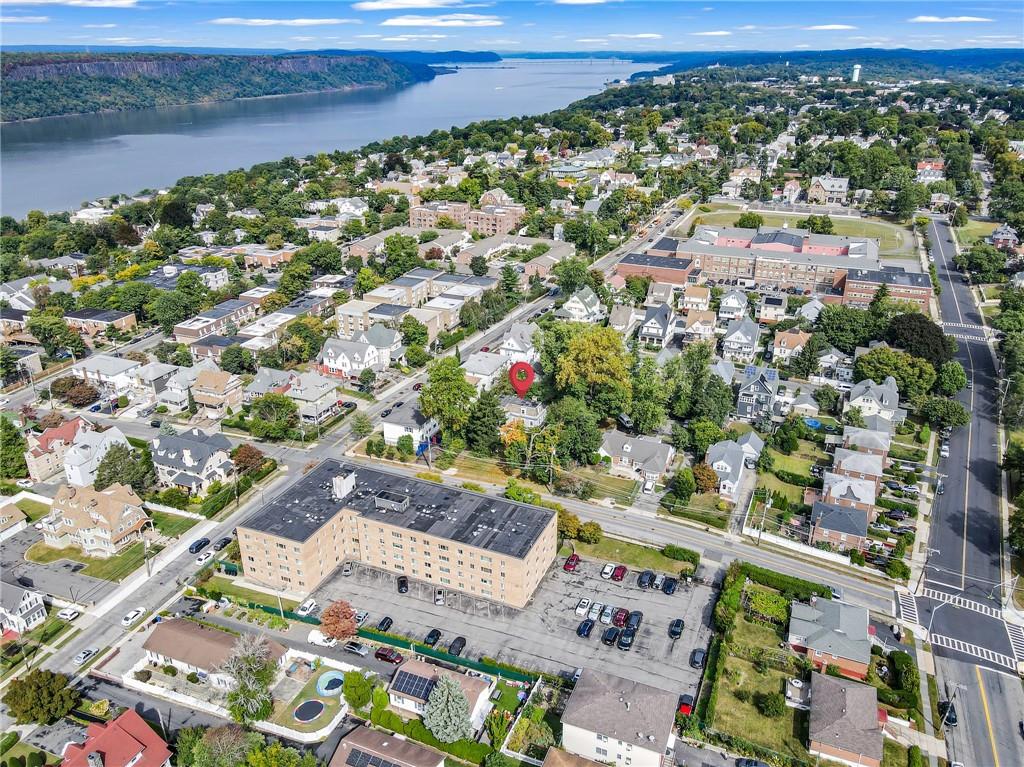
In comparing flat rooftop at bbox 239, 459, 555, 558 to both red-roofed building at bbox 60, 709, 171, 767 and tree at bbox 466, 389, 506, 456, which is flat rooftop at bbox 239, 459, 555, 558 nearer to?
tree at bbox 466, 389, 506, 456

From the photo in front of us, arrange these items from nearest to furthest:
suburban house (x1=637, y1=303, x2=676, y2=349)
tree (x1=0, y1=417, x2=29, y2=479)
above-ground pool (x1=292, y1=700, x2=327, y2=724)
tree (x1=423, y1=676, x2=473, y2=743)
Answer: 1. tree (x1=423, y1=676, x2=473, y2=743)
2. above-ground pool (x1=292, y1=700, x2=327, y2=724)
3. tree (x1=0, y1=417, x2=29, y2=479)
4. suburban house (x1=637, y1=303, x2=676, y2=349)

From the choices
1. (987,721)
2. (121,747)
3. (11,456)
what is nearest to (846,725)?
(987,721)

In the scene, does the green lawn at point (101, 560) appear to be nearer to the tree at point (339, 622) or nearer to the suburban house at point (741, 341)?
the tree at point (339, 622)

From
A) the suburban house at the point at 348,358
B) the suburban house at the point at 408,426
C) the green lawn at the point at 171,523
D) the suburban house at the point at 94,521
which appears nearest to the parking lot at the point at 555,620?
the green lawn at the point at 171,523

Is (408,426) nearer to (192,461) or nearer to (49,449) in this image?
(192,461)

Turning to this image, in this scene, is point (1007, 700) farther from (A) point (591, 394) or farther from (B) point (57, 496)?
(B) point (57, 496)

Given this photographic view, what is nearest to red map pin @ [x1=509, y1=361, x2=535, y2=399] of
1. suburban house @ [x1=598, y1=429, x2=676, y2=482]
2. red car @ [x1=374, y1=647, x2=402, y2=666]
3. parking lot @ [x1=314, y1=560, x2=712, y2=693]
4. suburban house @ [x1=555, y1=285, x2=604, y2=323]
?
suburban house @ [x1=598, y1=429, x2=676, y2=482]
